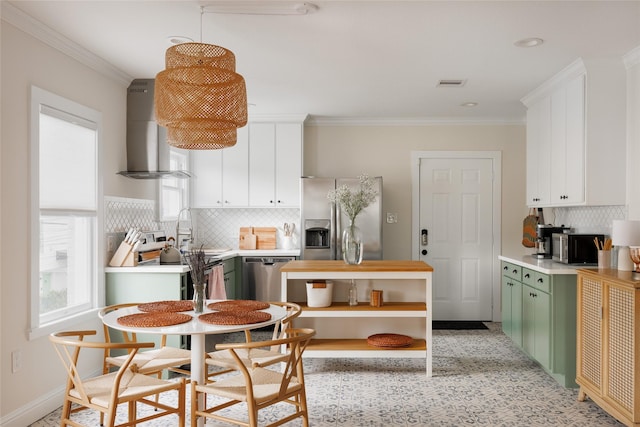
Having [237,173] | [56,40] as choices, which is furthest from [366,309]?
[56,40]

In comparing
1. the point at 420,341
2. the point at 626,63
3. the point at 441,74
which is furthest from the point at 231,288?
the point at 626,63

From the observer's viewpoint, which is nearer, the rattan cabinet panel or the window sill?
the rattan cabinet panel

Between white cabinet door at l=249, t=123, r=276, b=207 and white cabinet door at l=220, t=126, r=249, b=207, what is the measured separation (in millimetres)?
61

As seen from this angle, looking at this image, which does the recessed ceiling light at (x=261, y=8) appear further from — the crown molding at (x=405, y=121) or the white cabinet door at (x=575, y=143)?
the crown molding at (x=405, y=121)

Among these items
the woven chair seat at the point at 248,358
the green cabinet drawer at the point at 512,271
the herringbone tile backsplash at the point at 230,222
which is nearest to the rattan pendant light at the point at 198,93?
the woven chair seat at the point at 248,358

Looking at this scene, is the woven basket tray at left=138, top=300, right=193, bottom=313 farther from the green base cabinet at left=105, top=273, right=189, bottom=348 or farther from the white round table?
the green base cabinet at left=105, top=273, right=189, bottom=348

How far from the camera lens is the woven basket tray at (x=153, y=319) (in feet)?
8.95

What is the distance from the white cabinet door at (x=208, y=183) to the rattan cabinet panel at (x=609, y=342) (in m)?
4.10

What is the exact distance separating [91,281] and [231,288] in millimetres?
1760

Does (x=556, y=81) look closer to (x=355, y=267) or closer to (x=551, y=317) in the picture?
(x=551, y=317)

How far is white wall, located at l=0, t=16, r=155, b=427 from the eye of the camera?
3104 mm

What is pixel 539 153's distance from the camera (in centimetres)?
511

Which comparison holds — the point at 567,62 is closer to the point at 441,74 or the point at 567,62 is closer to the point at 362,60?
the point at 441,74

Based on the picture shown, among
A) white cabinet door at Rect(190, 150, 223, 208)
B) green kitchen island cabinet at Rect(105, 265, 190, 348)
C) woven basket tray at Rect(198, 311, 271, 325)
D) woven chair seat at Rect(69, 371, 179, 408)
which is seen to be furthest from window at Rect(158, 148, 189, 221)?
woven chair seat at Rect(69, 371, 179, 408)
